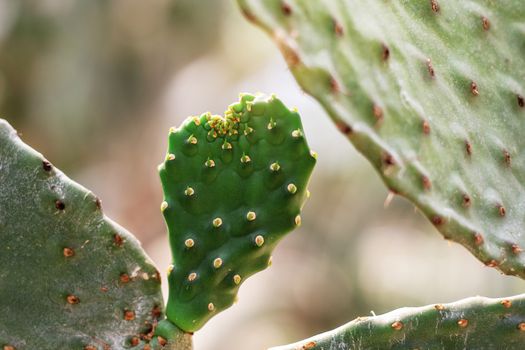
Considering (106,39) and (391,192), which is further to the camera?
(106,39)

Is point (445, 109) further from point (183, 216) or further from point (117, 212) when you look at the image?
point (117, 212)

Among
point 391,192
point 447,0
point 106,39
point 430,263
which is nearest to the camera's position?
point 391,192

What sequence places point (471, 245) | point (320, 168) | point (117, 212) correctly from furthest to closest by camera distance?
point (117, 212) → point (320, 168) → point (471, 245)

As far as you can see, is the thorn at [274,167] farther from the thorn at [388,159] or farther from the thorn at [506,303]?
the thorn at [506,303]

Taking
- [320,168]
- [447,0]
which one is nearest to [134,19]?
[320,168]

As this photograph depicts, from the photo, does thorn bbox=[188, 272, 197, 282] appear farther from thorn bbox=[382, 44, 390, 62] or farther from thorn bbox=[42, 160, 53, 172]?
thorn bbox=[382, 44, 390, 62]
